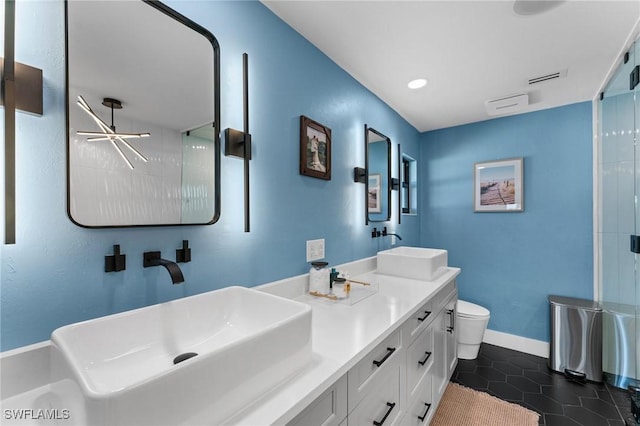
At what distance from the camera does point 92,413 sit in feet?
1.49

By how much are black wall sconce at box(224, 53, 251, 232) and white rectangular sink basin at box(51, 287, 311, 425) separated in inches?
15.3

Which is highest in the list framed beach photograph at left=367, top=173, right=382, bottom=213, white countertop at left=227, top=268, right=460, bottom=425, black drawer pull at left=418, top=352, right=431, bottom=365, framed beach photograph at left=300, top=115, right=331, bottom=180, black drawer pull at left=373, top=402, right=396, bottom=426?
framed beach photograph at left=300, top=115, right=331, bottom=180

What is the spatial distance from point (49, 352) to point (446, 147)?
3.52 metres

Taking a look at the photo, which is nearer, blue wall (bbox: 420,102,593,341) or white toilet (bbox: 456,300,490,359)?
white toilet (bbox: 456,300,490,359)

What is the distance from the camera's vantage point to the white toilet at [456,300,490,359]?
7.93 ft

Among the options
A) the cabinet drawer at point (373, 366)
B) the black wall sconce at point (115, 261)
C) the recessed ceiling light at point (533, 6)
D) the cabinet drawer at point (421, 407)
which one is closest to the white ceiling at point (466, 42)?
the recessed ceiling light at point (533, 6)

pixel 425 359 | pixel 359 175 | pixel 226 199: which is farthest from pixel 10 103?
pixel 425 359

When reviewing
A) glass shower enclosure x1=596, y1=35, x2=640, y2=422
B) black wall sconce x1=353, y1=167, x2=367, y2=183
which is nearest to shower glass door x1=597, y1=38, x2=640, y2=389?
glass shower enclosure x1=596, y1=35, x2=640, y2=422

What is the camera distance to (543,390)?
2.14 m

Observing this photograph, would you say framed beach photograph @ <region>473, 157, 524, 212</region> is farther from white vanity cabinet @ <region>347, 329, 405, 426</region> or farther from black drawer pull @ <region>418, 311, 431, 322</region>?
white vanity cabinet @ <region>347, 329, 405, 426</region>

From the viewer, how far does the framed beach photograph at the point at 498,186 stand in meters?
2.80

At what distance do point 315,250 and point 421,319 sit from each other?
69 centimetres

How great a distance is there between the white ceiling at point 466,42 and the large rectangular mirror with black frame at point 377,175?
1.28ft

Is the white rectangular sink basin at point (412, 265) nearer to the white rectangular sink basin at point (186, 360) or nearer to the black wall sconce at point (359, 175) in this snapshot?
the black wall sconce at point (359, 175)
